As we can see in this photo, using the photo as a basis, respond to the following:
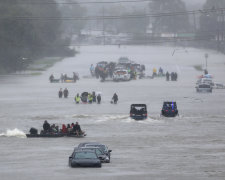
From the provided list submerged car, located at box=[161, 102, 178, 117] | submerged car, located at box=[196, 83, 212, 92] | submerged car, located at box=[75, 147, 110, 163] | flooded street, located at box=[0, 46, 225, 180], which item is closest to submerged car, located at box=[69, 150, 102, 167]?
flooded street, located at box=[0, 46, 225, 180]

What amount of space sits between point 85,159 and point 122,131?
1787 cm

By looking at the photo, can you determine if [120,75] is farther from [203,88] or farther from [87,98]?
[87,98]

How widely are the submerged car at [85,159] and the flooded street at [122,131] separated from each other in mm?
364

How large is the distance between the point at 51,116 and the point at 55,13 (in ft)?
383

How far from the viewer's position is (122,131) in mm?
52250

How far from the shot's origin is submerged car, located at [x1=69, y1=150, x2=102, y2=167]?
34.3 metres

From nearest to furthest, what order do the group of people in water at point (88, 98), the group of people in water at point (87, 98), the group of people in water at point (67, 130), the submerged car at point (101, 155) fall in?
the submerged car at point (101, 155) < the group of people in water at point (67, 130) < the group of people in water at point (88, 98) < the group of people in water at point (87, 98)

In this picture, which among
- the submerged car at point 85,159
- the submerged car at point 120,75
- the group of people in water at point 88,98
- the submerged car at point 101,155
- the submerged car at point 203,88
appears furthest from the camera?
the submerged car at point 120,75

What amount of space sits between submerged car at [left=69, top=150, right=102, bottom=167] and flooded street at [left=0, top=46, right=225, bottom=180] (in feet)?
1.20

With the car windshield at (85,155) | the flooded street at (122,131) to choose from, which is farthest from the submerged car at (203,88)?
the car windshield at (85,155)

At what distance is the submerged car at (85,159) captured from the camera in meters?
34.3

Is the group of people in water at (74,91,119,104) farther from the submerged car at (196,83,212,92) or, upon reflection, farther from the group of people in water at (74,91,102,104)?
the submerged car at (196,83,212,92)

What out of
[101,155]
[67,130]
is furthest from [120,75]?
[101,155]

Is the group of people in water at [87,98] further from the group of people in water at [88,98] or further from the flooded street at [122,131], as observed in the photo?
the flooded street at [122,131]
